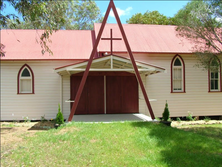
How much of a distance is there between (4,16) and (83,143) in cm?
504

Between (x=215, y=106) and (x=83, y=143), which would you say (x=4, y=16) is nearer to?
(x=83, y=143)

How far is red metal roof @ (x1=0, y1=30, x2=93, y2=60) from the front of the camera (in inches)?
505

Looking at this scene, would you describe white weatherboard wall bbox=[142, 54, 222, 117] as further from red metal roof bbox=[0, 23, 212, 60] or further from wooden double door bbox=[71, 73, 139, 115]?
wooden double door bbox=[71, 73, 139, 115]

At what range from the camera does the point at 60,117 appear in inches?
360

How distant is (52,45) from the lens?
46.2 feet

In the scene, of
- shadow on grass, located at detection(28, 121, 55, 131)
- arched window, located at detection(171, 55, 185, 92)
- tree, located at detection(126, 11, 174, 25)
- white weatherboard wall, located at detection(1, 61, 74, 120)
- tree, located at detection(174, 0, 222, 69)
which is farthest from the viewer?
tree, located at detection(126, 11, 174, 25)

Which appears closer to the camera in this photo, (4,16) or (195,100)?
(4,16)

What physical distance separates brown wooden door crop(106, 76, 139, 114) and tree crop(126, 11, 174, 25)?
1819 centimetres

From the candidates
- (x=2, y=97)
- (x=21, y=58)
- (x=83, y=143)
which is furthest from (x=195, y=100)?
(x=2, y=97)

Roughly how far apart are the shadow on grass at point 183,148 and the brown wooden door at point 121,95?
14.2 ft

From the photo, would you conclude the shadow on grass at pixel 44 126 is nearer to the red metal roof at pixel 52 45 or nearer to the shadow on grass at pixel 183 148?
the red metal roof at pixel 52 45

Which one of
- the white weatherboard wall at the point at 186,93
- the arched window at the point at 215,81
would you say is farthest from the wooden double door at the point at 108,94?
the arched window at the point at 215,81

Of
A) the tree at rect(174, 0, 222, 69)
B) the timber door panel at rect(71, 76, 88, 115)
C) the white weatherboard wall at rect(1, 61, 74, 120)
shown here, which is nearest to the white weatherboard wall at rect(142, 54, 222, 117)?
the tree at rect(174, 0, 222, 69)

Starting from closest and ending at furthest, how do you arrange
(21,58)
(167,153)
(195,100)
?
1. (167,153)
2. (21,58)
3. (195,100)
